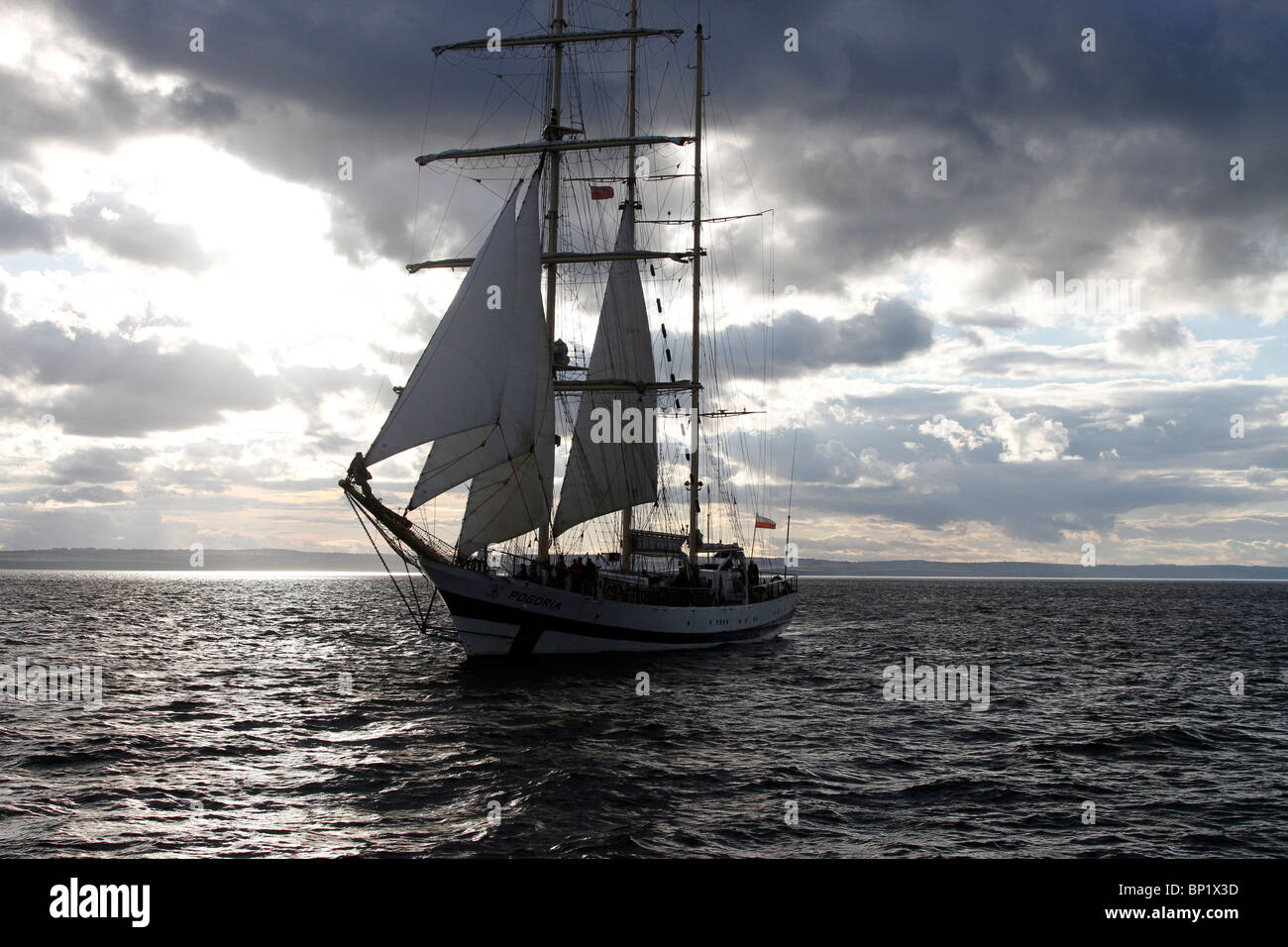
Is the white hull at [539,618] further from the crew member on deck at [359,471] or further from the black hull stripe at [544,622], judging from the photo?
the crew member on deck at [359,471]

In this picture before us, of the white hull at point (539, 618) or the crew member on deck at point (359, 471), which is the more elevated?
the crew member on deck at point (359, 471)

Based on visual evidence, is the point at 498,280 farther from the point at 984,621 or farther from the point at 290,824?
the point at 984,621

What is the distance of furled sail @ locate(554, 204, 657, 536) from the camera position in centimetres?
4831

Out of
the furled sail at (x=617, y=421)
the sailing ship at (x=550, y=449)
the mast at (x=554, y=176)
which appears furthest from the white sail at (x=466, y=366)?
the furled sail at (x=617, y=421)

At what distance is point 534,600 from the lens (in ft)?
121

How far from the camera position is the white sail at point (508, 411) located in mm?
35125

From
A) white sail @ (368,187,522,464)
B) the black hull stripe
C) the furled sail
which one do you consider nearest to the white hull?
the black hull stripe

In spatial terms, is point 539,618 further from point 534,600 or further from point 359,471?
point 359,471

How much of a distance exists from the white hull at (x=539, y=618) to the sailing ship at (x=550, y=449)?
0.20 feet

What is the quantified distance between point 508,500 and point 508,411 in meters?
5.16

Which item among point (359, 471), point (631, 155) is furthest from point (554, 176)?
point (359, 471)

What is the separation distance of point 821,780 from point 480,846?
8.01 m
